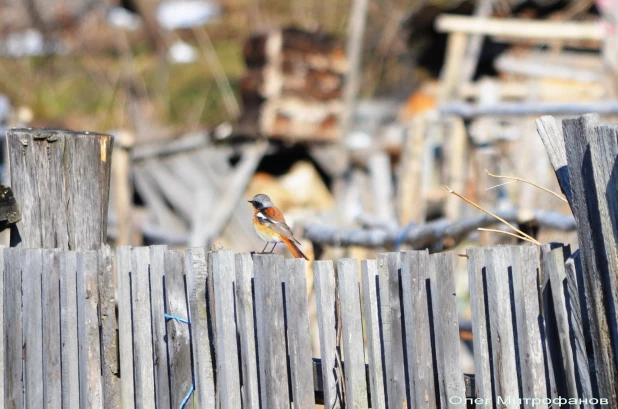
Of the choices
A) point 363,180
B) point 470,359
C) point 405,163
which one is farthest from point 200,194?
point 470,359

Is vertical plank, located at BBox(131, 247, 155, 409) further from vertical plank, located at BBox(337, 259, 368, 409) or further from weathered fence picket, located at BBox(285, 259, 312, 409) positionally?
vertical plank, located at BBox(337, 259, 368, 409)

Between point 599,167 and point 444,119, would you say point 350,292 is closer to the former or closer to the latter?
point 599,167

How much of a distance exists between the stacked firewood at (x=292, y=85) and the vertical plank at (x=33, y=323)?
9.86 metres

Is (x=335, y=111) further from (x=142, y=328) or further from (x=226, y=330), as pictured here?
(x=226, y=330)

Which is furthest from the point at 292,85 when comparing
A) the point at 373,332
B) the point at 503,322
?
the point at 503,322

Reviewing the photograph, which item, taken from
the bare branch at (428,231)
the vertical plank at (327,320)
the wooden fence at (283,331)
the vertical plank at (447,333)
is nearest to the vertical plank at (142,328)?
the wooden fence at (283,331)

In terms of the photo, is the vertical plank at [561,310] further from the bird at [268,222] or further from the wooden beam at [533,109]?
the wooden beam at [533,109]

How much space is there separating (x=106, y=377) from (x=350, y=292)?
1426mm

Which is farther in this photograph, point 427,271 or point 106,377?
point 106,377

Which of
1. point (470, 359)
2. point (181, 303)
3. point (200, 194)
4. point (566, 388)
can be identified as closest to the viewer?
point (566, 388)

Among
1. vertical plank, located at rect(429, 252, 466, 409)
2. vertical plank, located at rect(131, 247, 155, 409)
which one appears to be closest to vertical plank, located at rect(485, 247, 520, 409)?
vertical plank, located at rect(429, 252, 466, 409)

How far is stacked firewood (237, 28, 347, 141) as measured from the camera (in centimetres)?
1418

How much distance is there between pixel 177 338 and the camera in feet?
12.8

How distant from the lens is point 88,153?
172 inches
